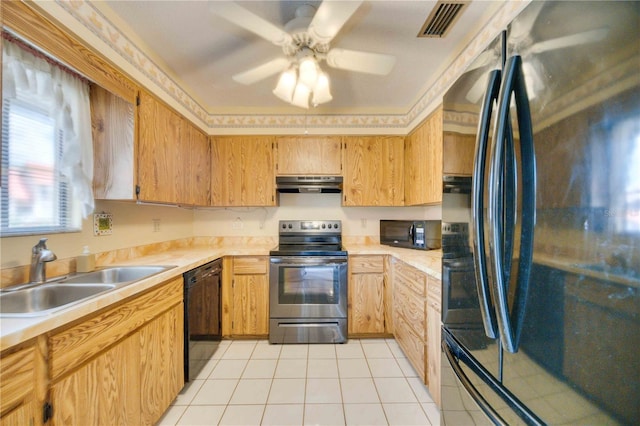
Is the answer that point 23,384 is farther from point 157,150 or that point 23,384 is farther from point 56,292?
point 157,150

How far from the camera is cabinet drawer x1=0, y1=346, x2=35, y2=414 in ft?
2.37

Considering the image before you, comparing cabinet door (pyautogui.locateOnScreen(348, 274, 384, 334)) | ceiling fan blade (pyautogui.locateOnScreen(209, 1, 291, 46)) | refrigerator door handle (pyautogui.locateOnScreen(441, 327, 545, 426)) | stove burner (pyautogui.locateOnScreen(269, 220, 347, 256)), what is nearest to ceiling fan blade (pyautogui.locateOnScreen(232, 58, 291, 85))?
ceiling fan blade (pyautogui.locateOnScreen(209, 1, 291, 46))

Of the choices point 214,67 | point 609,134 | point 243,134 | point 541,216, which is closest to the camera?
point 609,134

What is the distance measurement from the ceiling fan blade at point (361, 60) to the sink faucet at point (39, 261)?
1891 mm

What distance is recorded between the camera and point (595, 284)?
0.51m

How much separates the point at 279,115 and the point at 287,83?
4.00 feet

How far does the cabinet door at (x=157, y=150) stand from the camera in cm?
173

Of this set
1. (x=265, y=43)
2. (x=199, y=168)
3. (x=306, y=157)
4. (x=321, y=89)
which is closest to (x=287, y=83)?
(x=321, y=89)

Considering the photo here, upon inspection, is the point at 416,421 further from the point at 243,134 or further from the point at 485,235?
the point at 243,134

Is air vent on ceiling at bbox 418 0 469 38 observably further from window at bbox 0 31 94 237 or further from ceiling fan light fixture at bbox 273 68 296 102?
window at bbox 0 31 94 237

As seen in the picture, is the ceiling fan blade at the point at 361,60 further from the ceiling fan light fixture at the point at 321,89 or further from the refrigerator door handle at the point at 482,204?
the refrigerator door handle at the point at 482,204

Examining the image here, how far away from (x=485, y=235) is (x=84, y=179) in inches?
84.3

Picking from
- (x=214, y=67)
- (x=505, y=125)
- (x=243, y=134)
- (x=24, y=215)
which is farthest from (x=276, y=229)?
(x=505, y=125)

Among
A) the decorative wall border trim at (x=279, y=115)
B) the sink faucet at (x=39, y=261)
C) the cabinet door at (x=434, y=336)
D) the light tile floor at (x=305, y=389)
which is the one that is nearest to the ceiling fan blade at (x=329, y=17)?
the decorative wall border trim at (x=279, y=115)
